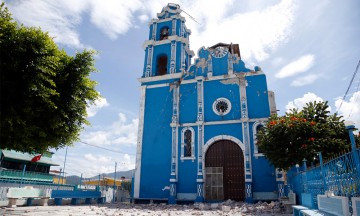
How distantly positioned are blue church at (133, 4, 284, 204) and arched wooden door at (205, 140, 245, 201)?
60 millimetres

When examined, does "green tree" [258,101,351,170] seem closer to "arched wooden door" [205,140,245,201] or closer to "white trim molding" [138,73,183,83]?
"arched wooden door" [205,140,245,201]

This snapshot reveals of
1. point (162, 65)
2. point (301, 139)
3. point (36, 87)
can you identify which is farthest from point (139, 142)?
point (36, 87)

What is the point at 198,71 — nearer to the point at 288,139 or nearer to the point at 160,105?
the point at 160,105

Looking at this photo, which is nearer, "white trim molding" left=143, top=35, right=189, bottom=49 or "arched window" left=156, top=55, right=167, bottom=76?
"white trim molding" left=143, top=35, right=189, bottom=49

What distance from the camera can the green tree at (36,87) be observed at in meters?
6.09

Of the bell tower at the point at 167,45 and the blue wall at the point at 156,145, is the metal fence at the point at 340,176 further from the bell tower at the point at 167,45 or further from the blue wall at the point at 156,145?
the bell tower at the point at 167,45

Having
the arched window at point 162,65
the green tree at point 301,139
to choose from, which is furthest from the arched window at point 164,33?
the green tree at point 301,139

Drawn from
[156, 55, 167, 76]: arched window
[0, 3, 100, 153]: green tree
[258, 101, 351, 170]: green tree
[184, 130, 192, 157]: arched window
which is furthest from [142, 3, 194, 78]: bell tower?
[0, 3, 100, 153]: green tree

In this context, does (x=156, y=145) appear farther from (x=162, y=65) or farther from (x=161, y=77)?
(x=162, y=65)

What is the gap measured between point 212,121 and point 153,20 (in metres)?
10.7

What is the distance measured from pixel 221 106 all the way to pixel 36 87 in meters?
13.3

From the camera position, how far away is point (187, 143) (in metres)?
17.7

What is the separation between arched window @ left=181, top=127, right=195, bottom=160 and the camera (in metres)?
17.1

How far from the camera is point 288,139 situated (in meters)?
11.4
